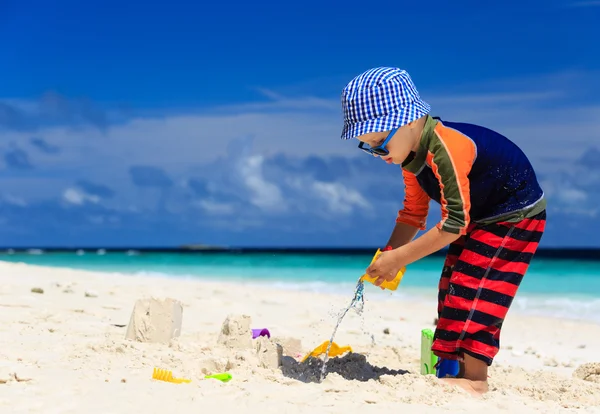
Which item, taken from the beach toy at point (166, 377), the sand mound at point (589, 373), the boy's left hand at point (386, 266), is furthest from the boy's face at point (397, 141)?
the sand mound at point (589, 373)

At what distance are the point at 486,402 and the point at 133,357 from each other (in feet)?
5.27

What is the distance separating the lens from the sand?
2424 mm

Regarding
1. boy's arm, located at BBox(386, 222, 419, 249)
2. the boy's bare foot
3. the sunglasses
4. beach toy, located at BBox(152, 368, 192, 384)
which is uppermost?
the sunglasses

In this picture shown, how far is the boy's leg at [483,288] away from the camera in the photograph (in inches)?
108

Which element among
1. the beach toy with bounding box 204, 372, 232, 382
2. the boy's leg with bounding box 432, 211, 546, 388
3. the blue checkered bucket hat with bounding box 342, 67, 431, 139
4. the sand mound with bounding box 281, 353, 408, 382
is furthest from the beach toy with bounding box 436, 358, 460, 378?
the blue checkered bucket hat with bounding box 342, 67, 431, 139

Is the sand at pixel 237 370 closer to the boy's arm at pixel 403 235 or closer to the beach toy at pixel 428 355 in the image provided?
the beach toy at pixel 428 355

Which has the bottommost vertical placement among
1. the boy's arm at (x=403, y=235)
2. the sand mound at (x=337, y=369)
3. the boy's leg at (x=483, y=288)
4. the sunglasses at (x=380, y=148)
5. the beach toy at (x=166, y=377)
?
the beach toy at (x=166, y=377)

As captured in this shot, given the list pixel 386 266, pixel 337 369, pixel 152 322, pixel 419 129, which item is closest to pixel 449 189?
pixel 419 129

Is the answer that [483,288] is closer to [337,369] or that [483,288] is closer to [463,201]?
[463,201]

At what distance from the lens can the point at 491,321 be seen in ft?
9.00

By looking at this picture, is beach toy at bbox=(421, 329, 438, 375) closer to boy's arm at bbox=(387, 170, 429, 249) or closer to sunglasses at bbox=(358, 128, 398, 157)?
boy's arm at bbox=(387, 170, 429, 249)

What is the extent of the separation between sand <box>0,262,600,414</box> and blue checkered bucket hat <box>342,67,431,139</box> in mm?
1058

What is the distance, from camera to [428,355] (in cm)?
342

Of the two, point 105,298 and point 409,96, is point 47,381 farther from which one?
point 105,298
